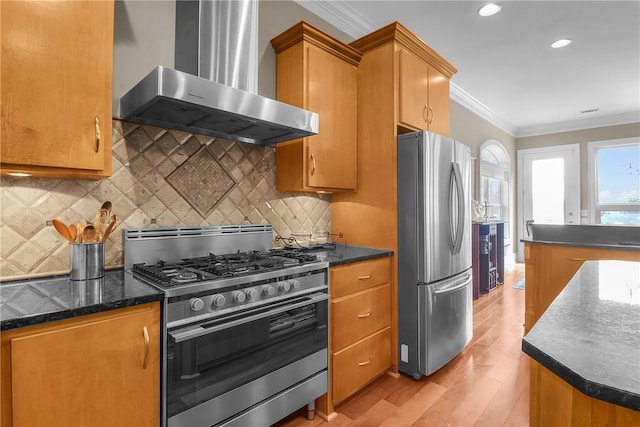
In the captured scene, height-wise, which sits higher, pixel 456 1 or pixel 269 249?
pixel 456 1

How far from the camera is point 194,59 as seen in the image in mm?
1771

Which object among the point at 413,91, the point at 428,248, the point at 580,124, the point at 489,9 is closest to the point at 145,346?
the point at 428,248

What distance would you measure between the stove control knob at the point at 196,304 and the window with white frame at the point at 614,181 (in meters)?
7.74

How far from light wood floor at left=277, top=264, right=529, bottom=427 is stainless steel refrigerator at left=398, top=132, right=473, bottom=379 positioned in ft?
0.45

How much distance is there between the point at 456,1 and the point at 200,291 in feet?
9.90

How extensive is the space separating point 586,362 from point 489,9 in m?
3.21

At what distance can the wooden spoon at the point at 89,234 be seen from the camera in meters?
1.41

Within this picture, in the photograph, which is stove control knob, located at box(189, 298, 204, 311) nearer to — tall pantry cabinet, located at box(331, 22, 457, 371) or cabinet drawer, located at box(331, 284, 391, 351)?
cabinet drawer, located at box(331, 284, 391, 351)

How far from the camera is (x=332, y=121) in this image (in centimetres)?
243

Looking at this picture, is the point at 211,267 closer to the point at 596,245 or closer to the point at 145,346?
the point at 145,346

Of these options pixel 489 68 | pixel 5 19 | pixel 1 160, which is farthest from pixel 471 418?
pixel 489 68

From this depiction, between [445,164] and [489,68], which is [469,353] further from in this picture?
[489,68]

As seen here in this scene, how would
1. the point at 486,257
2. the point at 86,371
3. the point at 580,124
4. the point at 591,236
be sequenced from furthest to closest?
the point at 580,124, the point at 486,257, the point at 591,236, the point at 86,371

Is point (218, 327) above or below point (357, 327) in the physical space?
above
